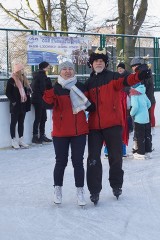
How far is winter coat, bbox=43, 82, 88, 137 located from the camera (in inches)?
204

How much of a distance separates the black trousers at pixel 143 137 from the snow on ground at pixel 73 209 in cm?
52

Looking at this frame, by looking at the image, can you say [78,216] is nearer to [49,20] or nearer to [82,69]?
[82,69]

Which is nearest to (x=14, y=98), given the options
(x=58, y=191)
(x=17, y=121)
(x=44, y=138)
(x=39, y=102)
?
(x=17, y=121)

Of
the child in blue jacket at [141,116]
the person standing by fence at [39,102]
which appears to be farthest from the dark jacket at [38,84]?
the child in blue jacket at [141,116]

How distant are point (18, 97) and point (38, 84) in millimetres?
690

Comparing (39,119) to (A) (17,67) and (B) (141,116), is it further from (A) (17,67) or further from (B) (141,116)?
(B) (141,116)

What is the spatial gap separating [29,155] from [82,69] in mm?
3428

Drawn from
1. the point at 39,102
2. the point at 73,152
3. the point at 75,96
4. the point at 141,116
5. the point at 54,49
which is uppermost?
the point at 54,49

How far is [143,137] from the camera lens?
812 centimetres

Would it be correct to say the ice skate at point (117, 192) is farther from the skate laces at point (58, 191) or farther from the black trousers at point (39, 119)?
the black trousers at point (39, 119)

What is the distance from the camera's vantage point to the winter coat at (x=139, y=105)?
7.95 meters

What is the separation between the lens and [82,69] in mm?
11641

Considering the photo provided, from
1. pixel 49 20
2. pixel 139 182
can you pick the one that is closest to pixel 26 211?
pixel 139 182

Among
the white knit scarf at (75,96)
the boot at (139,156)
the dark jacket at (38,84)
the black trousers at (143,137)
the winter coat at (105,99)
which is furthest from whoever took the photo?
the dark jacket at (38,84)
